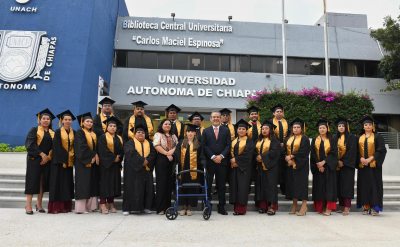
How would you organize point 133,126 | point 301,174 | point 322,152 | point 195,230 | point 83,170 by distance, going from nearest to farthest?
point 195,230
point 83,170
point 301,174
point 322,152
point 133,126

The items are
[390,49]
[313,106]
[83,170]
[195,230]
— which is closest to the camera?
[195,230]

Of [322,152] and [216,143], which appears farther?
[322,152]

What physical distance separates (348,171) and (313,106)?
5444mm

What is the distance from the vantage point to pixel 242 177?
6.49 m

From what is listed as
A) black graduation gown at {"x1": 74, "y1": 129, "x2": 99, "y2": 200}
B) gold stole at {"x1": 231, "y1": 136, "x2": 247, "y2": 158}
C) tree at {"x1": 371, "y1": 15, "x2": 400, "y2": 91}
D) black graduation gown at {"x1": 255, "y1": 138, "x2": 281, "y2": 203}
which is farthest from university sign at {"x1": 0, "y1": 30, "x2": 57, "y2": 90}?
tree at {"x1": 371, "y1": 15, "x2": 400, "y2": 91}

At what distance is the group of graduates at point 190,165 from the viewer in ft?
20.4

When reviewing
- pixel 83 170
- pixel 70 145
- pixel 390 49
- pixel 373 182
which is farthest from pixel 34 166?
pixel 390 49

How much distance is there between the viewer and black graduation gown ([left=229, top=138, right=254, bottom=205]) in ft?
21.0

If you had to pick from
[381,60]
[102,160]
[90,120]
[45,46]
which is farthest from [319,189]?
[381,60]

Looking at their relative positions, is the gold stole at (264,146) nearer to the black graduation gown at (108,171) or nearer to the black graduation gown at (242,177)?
the black graduation gown at (242,177)

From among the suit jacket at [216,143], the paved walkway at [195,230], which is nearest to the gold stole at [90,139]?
the paved walkway at [195,230]

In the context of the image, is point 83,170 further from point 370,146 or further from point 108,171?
point 370,146

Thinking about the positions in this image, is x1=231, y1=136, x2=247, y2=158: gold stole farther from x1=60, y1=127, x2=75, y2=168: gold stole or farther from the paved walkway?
x1=60, y1=127, x2=75, y2=168: gold stole

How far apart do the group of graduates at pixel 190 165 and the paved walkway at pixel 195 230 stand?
38cm
